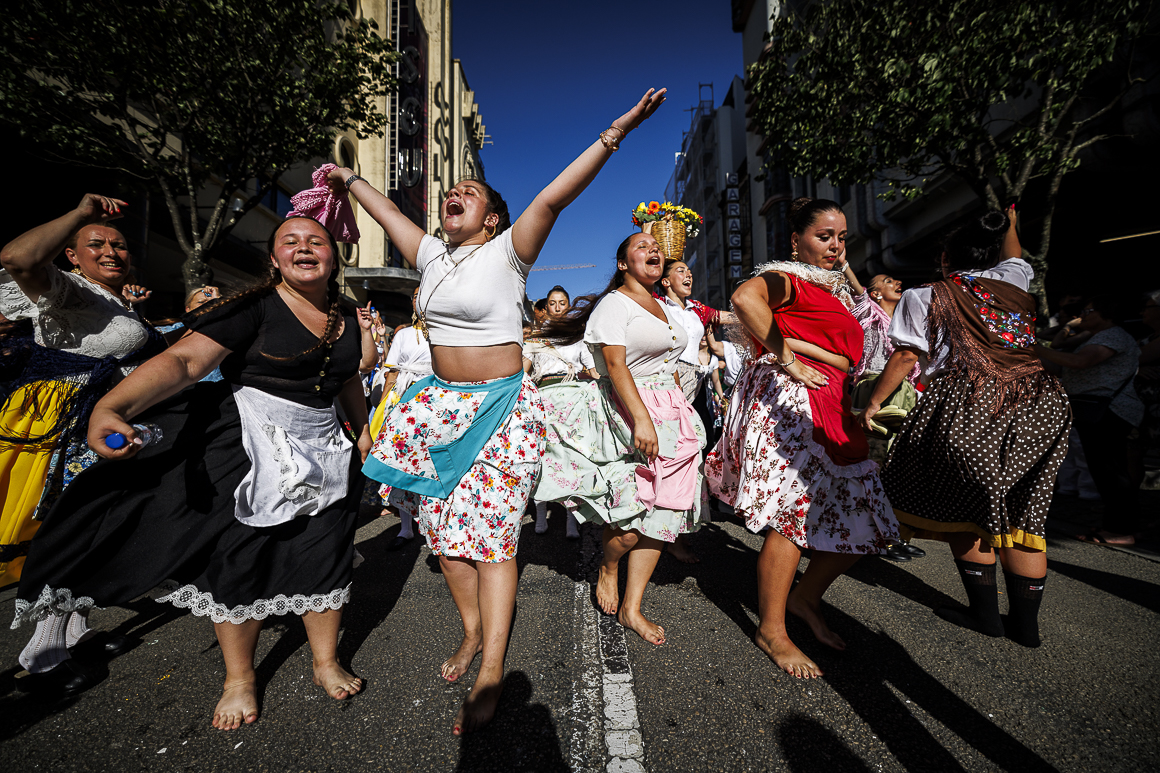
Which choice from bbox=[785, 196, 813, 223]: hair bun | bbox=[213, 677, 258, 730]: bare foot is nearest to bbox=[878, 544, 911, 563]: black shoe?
bbox=[785, 196, 813, 223]: hair bun

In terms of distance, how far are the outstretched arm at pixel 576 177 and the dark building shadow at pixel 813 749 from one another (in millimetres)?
1909

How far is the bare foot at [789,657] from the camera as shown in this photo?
2.05 metres

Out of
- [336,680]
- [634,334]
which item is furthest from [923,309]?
[336,680]

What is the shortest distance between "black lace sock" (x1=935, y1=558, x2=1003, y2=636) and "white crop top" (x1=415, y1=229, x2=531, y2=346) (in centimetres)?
244

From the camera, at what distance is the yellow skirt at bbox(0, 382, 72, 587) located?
2209mm

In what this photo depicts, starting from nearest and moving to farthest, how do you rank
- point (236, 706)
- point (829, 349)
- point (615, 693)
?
point (236, 706) < point (615, 693) < point (829, 349)

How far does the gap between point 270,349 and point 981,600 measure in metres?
3.34

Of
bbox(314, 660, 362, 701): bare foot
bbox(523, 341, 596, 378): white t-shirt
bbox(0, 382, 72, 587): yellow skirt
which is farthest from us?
bbox(523, 341, 596, 378): white t-shirt

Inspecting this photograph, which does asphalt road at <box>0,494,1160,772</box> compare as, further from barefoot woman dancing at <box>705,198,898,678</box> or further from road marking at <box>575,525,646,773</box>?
barefoot woman dancing at <box>705,198,898,678</box>

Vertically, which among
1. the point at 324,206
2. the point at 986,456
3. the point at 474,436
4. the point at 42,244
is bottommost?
the point at 986,456

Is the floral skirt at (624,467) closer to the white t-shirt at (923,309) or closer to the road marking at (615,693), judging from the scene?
the road marking at (615,693)

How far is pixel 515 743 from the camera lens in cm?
170

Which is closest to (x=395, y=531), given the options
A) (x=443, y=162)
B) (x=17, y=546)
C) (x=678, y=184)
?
(x=17, y=546)

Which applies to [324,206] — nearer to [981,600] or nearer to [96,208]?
[96,208]
